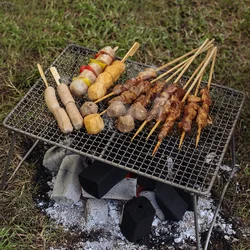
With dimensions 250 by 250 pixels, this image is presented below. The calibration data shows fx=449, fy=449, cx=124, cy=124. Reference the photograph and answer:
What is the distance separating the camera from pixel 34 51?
17.9ft

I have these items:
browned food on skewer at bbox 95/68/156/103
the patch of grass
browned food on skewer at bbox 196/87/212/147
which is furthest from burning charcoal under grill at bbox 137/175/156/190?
the patch of grass

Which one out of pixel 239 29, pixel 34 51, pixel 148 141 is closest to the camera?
pixel 148 141

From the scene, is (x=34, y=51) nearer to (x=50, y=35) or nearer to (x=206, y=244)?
(x=50, y=35)

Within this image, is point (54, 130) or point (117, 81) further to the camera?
point (117, 81)

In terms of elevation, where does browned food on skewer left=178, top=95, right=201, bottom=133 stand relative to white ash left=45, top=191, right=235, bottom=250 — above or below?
above

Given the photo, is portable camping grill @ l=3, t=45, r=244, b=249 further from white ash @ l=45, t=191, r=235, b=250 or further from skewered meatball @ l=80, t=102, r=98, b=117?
white ash @ l=45, t=191, r=235, b=250

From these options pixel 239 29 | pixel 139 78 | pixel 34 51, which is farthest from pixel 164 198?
pixel 239 29

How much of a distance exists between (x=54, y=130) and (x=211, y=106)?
1.38 meters

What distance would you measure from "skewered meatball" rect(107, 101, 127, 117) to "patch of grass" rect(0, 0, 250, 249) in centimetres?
136

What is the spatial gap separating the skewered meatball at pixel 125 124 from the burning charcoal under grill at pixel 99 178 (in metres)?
0.37

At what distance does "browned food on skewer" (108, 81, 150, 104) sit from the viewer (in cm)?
363

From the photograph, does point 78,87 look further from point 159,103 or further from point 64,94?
point 159,103

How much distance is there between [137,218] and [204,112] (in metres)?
1.00

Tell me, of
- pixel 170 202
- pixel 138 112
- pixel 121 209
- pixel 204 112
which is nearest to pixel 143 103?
pixel 138 112
